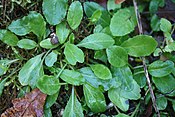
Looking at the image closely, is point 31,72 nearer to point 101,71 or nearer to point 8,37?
point 8,37

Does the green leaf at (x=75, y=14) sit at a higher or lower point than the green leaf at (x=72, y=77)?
higher

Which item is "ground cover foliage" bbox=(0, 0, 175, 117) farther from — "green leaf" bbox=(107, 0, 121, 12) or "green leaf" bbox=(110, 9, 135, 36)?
"green leaf" bbox=(107, 0, 121, 12)

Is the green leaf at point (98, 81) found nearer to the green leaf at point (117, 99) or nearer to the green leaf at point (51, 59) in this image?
the green leaf at point (117, 99)

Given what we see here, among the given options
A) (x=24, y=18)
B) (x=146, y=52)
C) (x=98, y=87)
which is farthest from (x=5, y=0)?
(x=146, y=52)

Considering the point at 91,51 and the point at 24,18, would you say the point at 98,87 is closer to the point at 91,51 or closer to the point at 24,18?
the point at 91,51

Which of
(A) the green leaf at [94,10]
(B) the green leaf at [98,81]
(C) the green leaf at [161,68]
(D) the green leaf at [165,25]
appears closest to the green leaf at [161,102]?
(C) the green leaf at [161,68]

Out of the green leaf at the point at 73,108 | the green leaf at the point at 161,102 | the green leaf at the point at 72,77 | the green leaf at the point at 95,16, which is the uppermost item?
the green leaf at the point at 95,16
